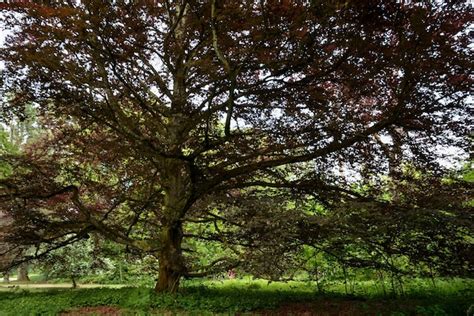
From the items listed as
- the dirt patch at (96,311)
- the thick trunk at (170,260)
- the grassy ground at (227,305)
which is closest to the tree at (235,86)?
the thick trunk at (170,260)

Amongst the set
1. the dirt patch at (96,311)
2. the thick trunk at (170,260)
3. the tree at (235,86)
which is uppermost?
the tree at (235,86)

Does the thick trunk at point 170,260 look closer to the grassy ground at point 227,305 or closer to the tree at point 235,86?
the tree at point 235,86

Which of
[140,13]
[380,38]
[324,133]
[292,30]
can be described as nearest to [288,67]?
[292,30]

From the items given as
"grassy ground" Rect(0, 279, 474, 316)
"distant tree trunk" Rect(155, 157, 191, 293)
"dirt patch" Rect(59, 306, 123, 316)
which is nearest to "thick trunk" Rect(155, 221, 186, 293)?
"distant tree trunk" Rect(155, 157, 191, 293)

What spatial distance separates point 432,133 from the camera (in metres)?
6.04

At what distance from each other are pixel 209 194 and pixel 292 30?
11.0 feet

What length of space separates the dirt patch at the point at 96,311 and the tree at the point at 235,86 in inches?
39.6

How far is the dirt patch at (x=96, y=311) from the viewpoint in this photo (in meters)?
5.68

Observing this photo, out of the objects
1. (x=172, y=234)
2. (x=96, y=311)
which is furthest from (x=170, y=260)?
(x=96, y=311)

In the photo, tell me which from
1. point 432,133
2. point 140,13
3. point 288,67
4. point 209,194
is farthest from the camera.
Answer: point 209,194

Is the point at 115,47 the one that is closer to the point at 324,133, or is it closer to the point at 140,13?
the point at 140,13

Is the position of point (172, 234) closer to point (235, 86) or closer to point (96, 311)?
point (96, 311)

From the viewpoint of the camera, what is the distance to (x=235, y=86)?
512 cm

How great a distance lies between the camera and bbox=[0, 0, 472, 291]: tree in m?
4.31
